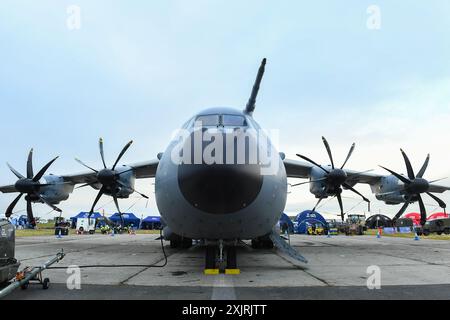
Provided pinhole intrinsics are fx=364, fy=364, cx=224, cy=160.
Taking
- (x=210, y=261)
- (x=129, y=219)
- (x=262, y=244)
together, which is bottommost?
(x=129, y=219)

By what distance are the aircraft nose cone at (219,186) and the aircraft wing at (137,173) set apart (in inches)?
391

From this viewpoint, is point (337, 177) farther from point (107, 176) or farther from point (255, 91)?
point (107, 176)

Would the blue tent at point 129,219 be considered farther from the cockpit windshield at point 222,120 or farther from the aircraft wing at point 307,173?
the cockpit windshield at point 222,120

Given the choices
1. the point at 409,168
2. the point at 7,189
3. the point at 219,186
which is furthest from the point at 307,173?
the point at 7,189

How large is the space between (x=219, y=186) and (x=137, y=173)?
40.8ft

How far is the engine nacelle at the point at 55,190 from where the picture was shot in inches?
696

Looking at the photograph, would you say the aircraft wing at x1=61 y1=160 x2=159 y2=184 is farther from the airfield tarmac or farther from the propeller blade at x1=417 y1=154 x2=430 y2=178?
the propeller blade at x1=417 y1=154 x2=430 y2=178

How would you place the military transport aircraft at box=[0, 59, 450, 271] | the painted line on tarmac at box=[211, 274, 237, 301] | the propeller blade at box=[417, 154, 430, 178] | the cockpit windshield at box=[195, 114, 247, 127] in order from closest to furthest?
the painted line on tarmac at box=[211, 274, 237, 301]
the military transport aircraft at box=[0, 59, 450, 271]
the cockpit windshield at box=[195, 114, 247, 127]
the propeller blade at box=[417, 154, 430, 178]

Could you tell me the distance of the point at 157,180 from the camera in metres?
8.21

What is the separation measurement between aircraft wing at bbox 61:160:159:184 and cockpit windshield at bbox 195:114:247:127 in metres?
8.36

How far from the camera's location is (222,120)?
7.92m

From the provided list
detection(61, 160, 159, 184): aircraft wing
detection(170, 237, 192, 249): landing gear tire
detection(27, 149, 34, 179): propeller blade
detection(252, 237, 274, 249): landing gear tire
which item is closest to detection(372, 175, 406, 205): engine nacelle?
detection(252, 237, 274, 249): landing gear tire

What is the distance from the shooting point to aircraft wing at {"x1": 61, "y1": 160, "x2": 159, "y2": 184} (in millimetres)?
16375
